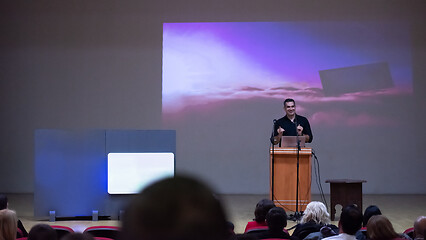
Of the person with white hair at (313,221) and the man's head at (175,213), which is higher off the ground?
the man's head at (175,213)

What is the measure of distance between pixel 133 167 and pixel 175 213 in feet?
20.5

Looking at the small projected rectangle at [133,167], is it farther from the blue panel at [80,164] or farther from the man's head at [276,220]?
the man's head at [276,220]

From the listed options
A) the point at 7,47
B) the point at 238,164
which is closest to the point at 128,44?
the point at 7,47

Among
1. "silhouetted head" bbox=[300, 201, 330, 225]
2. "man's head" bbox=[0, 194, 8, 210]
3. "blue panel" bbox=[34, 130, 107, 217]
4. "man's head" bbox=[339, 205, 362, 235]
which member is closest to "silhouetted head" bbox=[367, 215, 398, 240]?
"man's head" bbox=[339, 205, 362, 235]

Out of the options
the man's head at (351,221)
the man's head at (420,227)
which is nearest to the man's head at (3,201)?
the man's head at (351,221)

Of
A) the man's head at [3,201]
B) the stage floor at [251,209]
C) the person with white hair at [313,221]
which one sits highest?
the man's head at [3,201]

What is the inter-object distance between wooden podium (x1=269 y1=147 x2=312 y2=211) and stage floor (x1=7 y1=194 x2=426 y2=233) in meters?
0.32

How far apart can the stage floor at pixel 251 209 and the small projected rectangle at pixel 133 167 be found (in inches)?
19.2

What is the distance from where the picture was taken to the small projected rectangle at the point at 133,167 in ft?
22.2

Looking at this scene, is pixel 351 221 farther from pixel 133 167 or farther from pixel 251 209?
pixel 251 209

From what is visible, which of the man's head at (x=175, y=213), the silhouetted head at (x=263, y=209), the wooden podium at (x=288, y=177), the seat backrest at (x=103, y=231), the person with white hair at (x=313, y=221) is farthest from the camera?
the wooden podium at (x=288, y=177)

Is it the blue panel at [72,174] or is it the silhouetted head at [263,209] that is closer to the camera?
the silhouetted head at [263,209]

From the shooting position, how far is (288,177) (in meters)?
7.05

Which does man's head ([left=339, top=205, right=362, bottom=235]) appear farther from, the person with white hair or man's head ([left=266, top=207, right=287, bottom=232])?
the person with white hair
